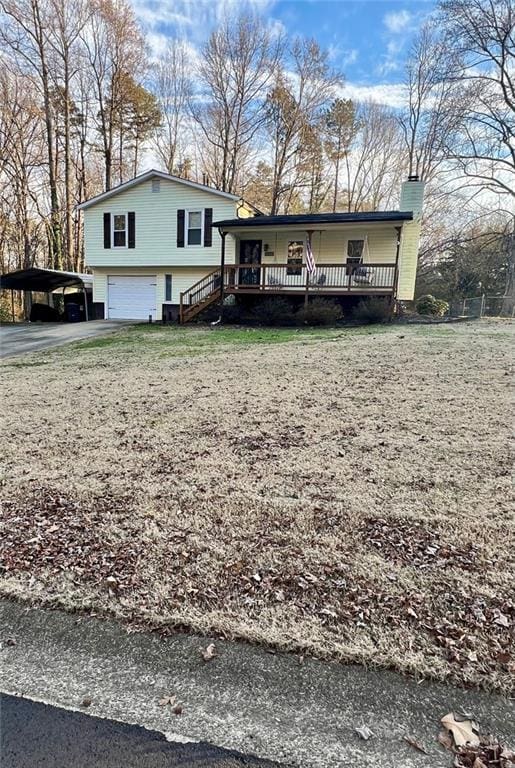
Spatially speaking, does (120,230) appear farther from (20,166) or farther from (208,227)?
(20,166)

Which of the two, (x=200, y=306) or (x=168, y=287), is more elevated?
(x=168, y=287)

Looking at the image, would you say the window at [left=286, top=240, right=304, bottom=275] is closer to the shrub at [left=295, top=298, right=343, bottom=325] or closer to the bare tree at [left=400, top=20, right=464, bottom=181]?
the shrub at [left=295, top=298, right=343, bottom=325]

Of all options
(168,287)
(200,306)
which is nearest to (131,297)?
(168,287)

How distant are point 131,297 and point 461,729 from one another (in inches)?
795

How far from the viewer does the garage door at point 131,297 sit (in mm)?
19469

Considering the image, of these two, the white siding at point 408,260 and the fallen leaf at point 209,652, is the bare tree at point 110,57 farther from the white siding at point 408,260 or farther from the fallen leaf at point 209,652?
the fallen leaf at point 209,652

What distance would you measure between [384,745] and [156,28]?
101 ft

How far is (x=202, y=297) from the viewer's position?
17.8m

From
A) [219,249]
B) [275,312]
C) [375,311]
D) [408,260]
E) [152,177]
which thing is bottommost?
[275,312]

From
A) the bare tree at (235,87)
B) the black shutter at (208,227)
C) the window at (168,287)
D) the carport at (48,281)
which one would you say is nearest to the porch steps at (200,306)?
the black shutter at (208,227)

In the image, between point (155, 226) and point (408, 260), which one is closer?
point (408, 260)

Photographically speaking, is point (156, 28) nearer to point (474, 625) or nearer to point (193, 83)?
point (193, 83)

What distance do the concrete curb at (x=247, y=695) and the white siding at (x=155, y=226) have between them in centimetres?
1718

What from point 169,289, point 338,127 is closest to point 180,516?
point 169,289
